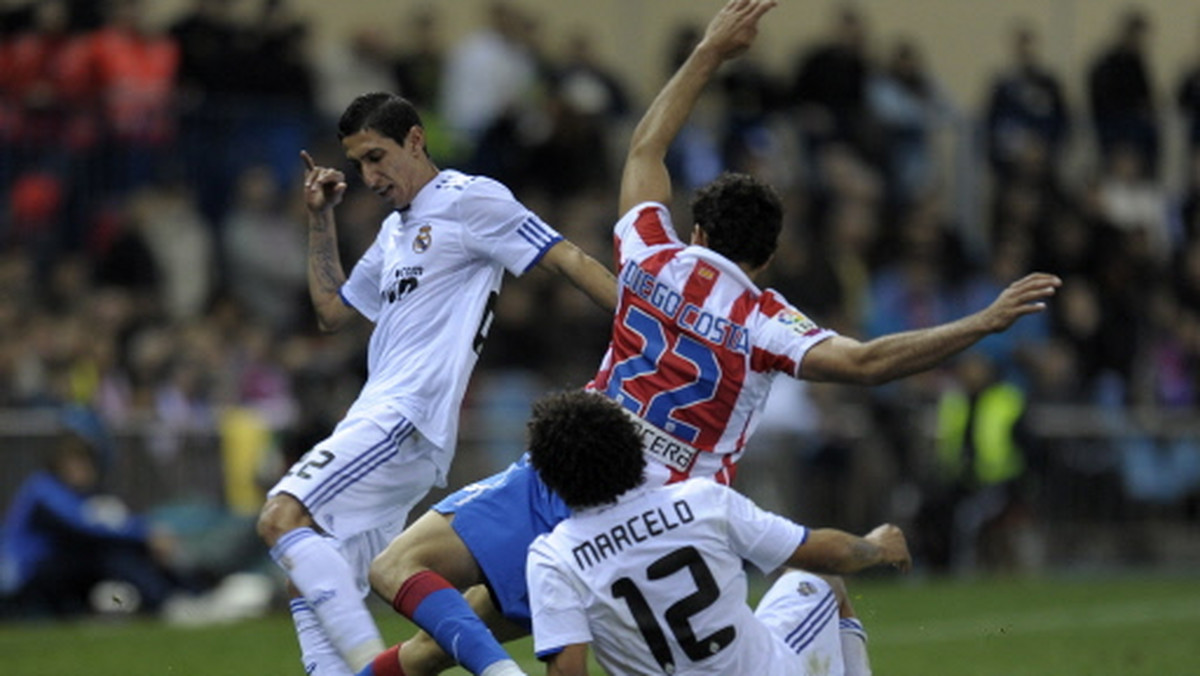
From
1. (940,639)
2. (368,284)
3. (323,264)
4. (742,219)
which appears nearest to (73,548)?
(940,639)

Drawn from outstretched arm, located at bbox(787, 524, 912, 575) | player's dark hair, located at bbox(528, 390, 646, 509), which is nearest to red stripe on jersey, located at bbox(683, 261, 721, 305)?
player's dark hair, located at bbox(528, 390, 646, 509)

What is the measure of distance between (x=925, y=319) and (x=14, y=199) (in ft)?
27.8

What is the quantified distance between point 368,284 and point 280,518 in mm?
1328

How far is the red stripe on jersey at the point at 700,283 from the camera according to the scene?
8766 mm

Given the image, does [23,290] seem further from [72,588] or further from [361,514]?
[361,514]

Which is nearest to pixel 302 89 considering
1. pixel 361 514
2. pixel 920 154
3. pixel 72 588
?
pixel 72 588

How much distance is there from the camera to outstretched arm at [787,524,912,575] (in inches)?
320

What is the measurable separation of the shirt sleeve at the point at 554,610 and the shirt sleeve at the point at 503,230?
1761mm

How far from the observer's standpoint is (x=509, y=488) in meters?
9.12

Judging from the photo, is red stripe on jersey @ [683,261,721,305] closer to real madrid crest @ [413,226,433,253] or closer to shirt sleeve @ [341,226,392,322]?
real madrid crest @ [413,226,433,253]

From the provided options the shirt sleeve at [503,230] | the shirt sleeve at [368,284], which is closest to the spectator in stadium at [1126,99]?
the shirt sleeve at [368,284]

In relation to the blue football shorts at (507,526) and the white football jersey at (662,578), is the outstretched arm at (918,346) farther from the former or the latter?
the blue football shorts at (507,526)

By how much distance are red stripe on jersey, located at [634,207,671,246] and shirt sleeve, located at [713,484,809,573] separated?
4.35ft

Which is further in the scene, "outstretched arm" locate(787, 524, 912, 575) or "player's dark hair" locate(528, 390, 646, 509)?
"outstretched arm" locate(787, 524, 912, 575)
